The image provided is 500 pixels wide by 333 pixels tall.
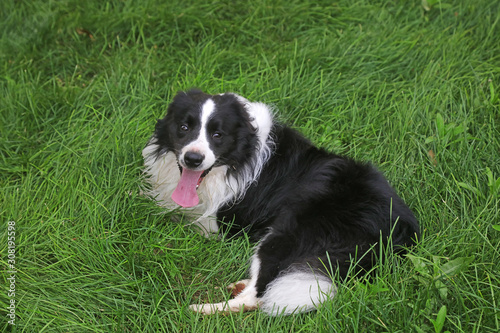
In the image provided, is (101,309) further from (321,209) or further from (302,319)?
(321,209)

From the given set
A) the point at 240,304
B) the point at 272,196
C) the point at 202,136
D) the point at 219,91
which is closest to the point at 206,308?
the point at 240,304

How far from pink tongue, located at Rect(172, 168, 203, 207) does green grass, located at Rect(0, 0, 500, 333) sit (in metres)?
0.15

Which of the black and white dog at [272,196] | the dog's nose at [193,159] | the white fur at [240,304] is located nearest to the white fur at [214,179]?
the black and white dog at [272,196]

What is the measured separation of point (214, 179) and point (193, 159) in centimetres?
36

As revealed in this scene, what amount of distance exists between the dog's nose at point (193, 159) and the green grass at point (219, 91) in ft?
1.47

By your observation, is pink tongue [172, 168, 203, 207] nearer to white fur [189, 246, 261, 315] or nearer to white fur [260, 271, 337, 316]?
white fur [189, 246, 261, 315]

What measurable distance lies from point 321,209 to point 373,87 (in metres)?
1.71

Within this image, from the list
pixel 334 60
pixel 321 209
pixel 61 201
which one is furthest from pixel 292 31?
pixel 61 201

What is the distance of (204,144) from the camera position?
291 centimetres

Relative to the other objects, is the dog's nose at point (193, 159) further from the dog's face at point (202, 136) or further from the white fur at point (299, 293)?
the white fur at point (299, 293)

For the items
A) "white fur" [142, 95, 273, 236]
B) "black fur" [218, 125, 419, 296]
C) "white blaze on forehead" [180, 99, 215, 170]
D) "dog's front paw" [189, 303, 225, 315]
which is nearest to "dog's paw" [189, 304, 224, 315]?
"dog's front paw" [189, 303, 225, 315]

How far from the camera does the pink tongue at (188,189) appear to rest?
3053 millimetres

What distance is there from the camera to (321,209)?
2883mm

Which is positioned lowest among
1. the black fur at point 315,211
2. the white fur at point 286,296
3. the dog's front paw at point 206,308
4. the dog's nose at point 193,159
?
the dog's front paw at point 206,308
